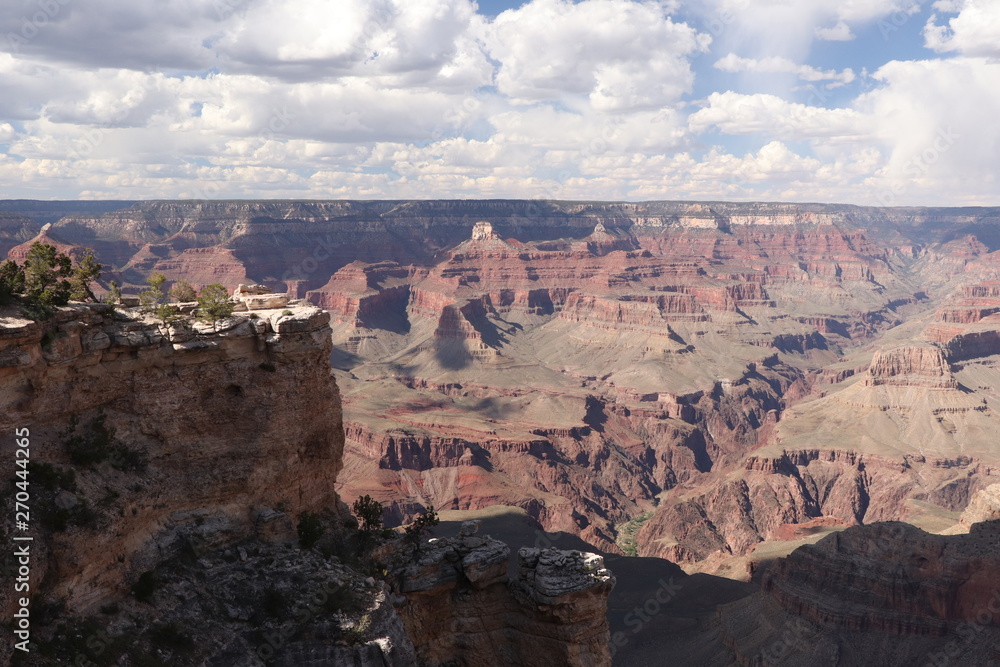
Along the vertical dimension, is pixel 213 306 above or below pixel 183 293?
below

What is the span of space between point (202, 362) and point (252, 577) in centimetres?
933

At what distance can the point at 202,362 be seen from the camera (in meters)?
31.2

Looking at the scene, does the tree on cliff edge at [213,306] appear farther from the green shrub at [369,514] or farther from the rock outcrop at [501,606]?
the rock outcrop at [501,606]

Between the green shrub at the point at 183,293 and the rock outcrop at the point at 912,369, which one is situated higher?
the green shrub at the point at 183,293

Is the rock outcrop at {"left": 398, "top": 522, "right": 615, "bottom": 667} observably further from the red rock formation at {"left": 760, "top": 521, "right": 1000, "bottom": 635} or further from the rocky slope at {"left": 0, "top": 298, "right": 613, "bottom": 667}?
the red rock formation at {"left": 760, "top": 521, "right": 1000, "bottom": 635}

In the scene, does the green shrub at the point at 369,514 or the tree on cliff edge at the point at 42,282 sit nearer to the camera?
the tree on cliff edge at the point at 42,282

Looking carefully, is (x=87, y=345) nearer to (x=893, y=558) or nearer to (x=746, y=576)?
(x=893, y=558)

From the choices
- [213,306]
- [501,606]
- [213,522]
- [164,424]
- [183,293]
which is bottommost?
[501,606]

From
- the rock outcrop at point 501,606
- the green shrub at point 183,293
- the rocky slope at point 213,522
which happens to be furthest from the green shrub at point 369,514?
the green shrub at point 183,293

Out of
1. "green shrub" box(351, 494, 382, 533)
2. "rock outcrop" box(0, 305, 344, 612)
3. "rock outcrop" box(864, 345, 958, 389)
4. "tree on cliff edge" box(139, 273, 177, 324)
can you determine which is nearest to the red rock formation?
"green shrub" box(351, 494, 382, 533)

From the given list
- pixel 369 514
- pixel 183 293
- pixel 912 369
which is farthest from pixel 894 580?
pixel 912 369

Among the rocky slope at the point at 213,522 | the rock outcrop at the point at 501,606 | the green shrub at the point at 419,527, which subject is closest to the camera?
the rocky slope at the point at 213,522

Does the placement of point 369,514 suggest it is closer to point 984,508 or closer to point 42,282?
point 42,282

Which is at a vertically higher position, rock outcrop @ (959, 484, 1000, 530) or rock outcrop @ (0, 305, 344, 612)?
rock outcrop @ (0, 305, 344, 612)
